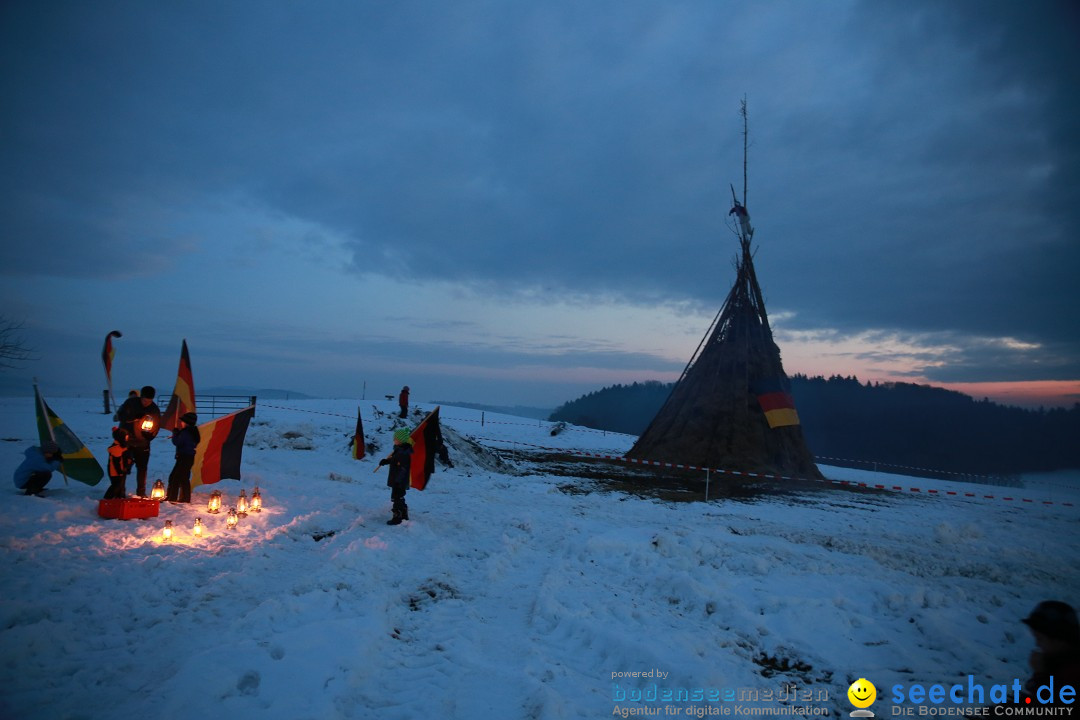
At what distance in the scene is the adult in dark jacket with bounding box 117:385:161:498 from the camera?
27.8 ft

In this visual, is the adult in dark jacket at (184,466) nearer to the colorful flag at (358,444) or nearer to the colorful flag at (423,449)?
the colorful flag at (423,449)

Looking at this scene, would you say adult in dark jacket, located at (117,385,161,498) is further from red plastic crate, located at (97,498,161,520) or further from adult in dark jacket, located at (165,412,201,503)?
red plastic crate, located at (97,498,161,520)

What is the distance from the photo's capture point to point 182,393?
10867mm

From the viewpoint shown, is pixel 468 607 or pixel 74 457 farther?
pixel 74 457

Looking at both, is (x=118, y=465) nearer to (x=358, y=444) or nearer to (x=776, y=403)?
(x=358, y=444)

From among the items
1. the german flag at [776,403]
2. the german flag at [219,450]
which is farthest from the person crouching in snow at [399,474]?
the german flag at [776,403]

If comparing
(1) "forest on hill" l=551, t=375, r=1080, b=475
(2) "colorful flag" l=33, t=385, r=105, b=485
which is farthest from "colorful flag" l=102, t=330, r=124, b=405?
(1) "forest on hill" l=551, t=375, r=1080, b=475

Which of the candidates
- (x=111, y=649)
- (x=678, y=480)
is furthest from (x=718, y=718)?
(x=678, y=480)

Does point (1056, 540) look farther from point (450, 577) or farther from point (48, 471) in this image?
point (48, 471)

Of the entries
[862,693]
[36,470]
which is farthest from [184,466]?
[862,693]

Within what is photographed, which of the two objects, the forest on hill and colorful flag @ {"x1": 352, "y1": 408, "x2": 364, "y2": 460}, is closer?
colorful flag @ {"x1": 352, "y1": 408, "x2": 364, "y2": 460}

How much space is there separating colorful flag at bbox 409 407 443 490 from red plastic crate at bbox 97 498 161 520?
166 inches

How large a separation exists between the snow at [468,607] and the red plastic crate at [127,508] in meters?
0.20

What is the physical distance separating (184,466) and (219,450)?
2.88ft
